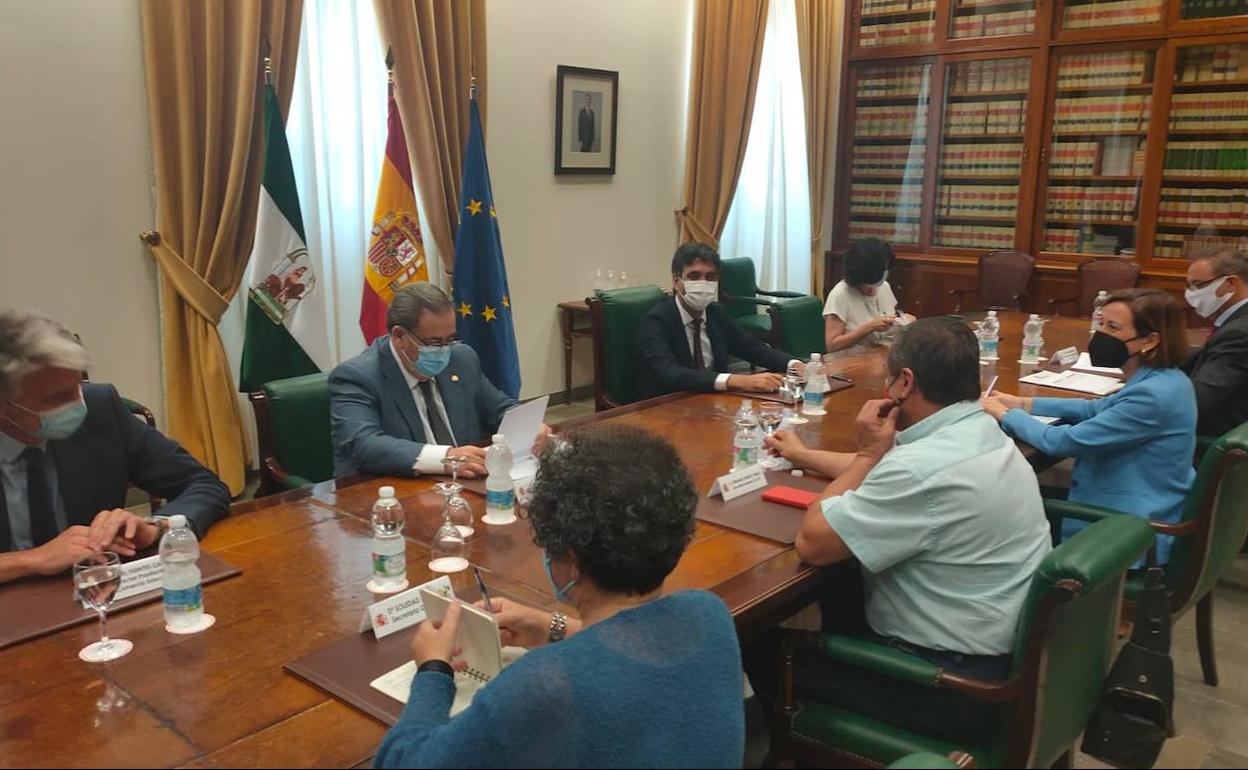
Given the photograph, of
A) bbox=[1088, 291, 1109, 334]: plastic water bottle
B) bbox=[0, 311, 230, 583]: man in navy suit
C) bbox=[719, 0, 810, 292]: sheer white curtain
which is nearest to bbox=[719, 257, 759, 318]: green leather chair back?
bbox=[719, 0, 810, 292]: sheer white curtain

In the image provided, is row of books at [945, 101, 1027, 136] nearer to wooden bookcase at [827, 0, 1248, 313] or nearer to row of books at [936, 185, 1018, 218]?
wooden bookcase at [827, 0, 1248, 313]

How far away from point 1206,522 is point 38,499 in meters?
2.80

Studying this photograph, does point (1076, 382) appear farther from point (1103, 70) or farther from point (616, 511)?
point (1103, 70)

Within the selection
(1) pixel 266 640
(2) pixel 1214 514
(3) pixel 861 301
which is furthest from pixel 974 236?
(1) pixel 266 640

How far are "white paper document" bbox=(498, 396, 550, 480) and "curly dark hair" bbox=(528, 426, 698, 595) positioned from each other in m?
1.05

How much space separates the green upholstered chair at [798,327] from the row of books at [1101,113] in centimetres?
339

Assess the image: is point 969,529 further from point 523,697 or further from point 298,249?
point 298,249

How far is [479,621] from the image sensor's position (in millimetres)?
1370

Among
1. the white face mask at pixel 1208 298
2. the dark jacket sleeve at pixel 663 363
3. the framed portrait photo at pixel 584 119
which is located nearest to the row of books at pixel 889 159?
the framed portrait photo at pixel 584 119

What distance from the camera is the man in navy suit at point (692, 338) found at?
3.70 meters

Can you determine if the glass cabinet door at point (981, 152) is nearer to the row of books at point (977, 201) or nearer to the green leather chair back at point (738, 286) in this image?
the row of books at point (977, 201)

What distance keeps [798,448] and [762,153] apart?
539cm

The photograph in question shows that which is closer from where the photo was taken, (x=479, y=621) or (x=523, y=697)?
(x=523, y=697)

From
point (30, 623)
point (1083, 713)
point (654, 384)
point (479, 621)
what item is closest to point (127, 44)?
point (654, 384)
